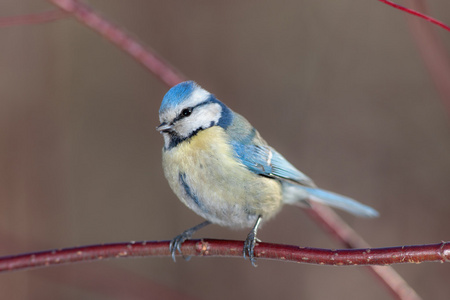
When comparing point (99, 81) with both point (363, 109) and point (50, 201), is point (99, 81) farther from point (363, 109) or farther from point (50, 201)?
point (363, 109)

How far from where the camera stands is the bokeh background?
12.4ft

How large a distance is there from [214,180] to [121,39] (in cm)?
72

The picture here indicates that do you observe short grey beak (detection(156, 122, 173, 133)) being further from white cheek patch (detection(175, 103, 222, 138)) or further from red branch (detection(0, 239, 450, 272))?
red branch (detection(0, 239, 450, 272))

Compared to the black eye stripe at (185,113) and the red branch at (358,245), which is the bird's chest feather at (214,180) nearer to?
the black eye stripe at (185,113)

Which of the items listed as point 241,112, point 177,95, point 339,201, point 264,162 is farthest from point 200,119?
point 241,112

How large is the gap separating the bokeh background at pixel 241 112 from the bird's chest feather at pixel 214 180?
1.80m

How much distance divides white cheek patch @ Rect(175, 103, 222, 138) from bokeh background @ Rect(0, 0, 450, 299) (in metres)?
1.79

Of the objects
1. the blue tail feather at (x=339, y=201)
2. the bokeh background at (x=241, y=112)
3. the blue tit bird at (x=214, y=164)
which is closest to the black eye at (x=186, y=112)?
the blue tit bird at (x=214, y=164)

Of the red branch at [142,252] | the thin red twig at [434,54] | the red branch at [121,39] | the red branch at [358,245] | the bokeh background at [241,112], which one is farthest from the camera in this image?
the bokeh background at [241,112]

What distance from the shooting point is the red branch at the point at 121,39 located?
216 centimetres

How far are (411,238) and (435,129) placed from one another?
0.82 meters

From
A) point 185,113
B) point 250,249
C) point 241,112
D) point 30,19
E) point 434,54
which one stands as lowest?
point 250,249

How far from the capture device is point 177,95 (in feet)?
6.41

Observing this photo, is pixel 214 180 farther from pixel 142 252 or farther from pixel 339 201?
pixel 339 201
